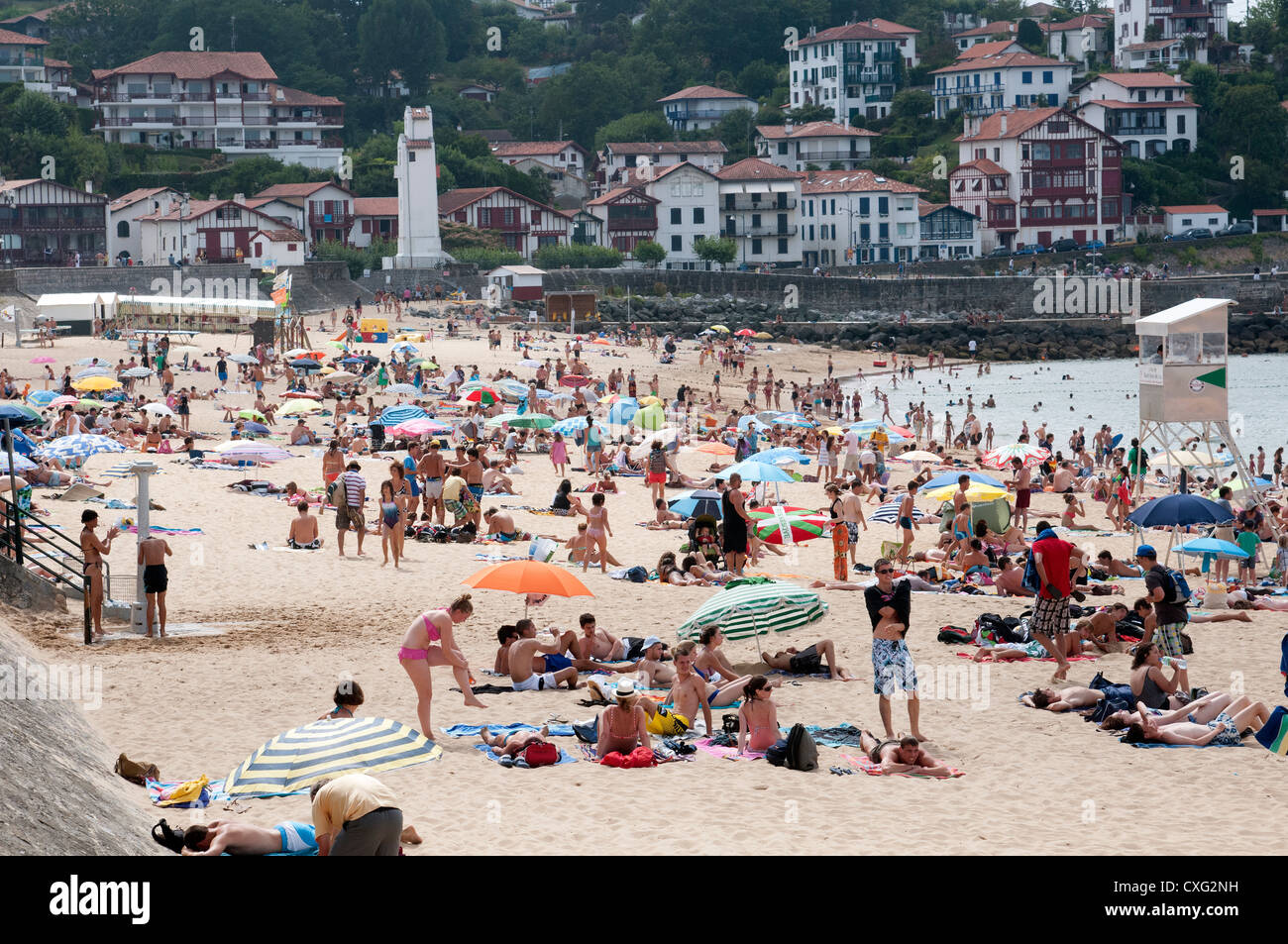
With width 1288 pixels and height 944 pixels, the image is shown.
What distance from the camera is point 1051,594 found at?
1069 cm

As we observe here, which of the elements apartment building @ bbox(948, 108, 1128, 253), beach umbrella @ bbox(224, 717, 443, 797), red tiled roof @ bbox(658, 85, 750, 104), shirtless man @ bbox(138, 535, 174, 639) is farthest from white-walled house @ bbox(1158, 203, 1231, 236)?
beach umbrella @ bbox(224, 717, 443, 797)

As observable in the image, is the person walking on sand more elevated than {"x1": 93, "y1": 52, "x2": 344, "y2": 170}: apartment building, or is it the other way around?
{"x1": 93, "y1": 52, "x2": 344, "y2": 170}: apartment building

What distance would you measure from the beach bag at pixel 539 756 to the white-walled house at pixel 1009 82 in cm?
8023

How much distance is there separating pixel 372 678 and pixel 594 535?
4.61 m

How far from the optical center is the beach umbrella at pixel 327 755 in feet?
23.5

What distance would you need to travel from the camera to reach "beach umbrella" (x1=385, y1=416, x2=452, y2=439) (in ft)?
72.8

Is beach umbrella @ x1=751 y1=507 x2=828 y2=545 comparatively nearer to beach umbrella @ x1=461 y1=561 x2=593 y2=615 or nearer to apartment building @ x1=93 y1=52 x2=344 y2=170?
beach umbrella @ x1=461 y1=561 x2=593 y2=615

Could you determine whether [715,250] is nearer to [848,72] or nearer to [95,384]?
[848,72]

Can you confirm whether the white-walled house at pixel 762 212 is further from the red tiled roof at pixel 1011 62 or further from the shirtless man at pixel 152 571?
the shirtless man at pixel 152 571

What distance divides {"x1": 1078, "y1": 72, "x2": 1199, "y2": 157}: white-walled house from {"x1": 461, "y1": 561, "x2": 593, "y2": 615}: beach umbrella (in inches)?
2989

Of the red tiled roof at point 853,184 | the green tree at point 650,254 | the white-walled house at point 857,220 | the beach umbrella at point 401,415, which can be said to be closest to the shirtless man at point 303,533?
the beach umbrella at point 401,415

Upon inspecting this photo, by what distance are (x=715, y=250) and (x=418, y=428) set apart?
4797 centimetres

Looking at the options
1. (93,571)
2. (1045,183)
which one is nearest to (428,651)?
(93,571)
